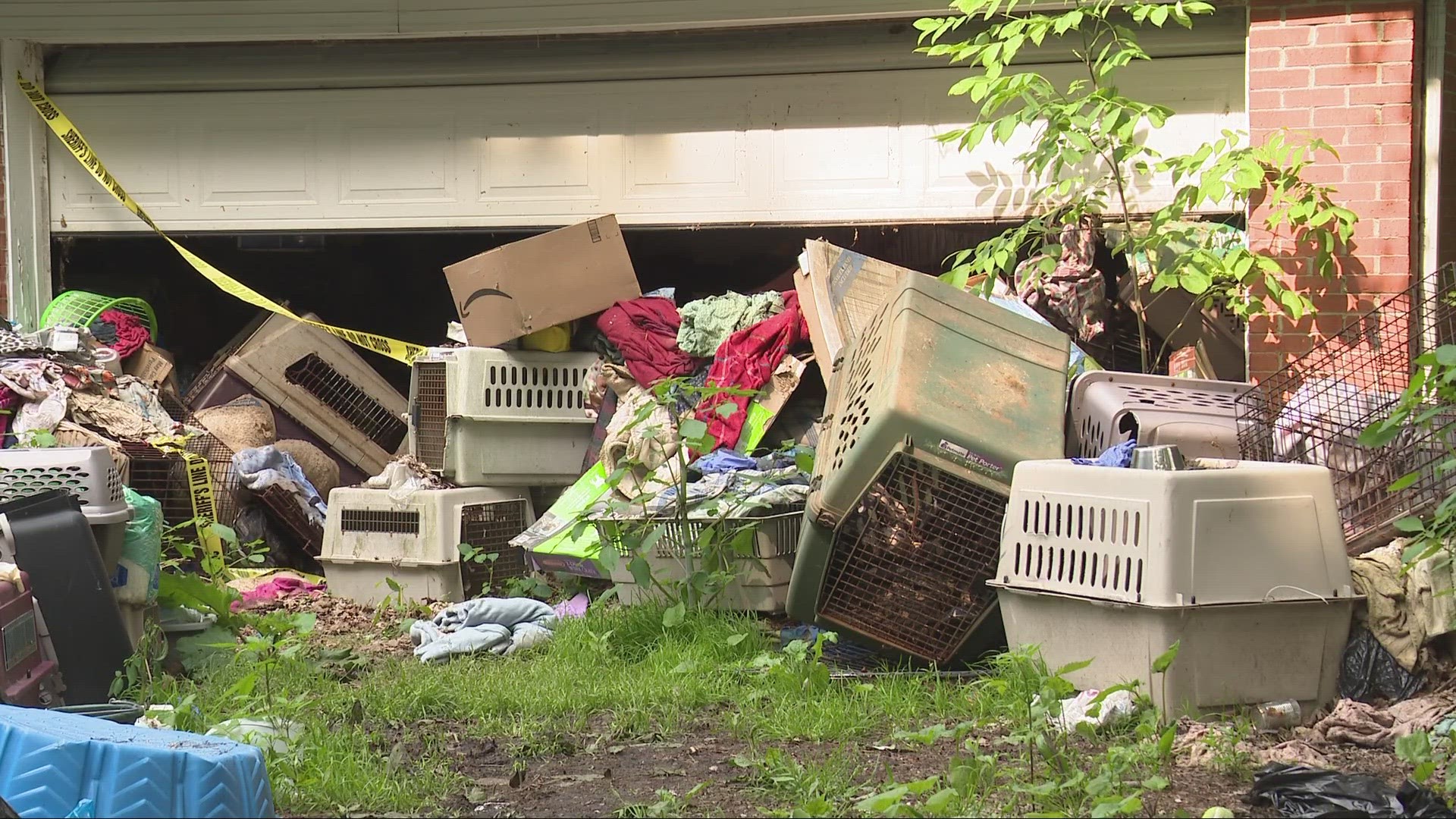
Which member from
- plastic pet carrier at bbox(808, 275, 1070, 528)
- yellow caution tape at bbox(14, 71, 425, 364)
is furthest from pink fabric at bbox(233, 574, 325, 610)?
plastic pet carrier at bbox(808, 275, 1070, 528)

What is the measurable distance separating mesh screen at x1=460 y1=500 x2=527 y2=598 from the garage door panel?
6.16ft

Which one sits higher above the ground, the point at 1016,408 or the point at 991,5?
the point at 991,5

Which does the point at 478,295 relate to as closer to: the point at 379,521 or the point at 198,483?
the point at 379,521

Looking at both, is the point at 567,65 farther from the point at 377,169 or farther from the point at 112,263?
the point at 112,263

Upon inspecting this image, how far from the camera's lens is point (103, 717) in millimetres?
→ 3443

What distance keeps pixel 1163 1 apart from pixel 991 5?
133cm

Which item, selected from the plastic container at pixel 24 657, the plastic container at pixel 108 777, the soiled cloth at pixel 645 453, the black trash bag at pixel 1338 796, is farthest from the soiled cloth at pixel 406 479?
the black trash bag at pixel 1338 796

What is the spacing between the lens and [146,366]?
7262mm

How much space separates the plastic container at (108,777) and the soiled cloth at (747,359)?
3516mm

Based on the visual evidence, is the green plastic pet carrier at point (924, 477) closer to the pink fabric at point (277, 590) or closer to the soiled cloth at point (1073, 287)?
the soiled cloth at point (1073, 287)

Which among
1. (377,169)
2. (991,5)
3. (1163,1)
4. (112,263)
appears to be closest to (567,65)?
(377,169)

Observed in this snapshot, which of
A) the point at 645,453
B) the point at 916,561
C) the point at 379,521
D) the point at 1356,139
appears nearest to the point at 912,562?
the point at 916,561

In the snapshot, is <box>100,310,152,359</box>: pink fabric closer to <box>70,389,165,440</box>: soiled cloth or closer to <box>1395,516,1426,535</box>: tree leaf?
<box>70,389,165,440</box>: soiled cloth

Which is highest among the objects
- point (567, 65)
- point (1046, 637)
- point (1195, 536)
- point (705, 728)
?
point (567, 65)
